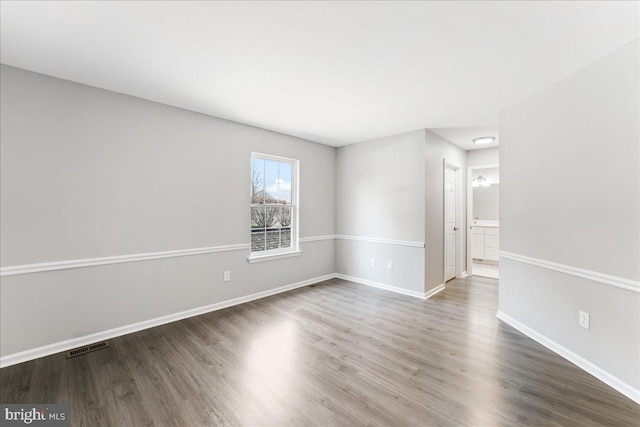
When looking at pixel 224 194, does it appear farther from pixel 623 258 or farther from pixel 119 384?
pixel 623 258

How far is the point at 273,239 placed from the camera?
434 centimetres

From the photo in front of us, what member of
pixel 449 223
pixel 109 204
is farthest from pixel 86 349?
pixel 449 223

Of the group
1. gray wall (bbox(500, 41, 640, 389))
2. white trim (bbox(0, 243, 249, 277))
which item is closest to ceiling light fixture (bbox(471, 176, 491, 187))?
gray wall (bbox(500, 41, 640, 389))

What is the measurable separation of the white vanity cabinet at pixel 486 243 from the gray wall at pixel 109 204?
5.54 metres

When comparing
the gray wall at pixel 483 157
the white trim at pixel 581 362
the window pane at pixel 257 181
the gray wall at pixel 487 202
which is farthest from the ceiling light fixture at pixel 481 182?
the window pane at pixel 257 181

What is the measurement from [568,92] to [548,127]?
1.08ft

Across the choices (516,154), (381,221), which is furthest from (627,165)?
(381,221)

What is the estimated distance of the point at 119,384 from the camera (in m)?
2.02

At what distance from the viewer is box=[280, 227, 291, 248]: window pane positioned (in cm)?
446

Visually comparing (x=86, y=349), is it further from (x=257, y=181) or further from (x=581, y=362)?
(x=581, y=362)

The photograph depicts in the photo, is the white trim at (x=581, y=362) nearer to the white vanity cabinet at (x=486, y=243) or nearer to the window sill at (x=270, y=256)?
the window sill at (x=270, y=256)

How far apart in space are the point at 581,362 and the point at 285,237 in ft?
12.3

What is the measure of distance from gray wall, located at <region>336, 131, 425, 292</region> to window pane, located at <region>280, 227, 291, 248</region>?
3.74 ft

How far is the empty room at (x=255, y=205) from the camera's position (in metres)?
1.76
